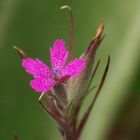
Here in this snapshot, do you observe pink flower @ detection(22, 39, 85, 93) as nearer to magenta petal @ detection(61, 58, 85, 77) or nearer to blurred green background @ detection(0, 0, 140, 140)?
magenta petal @ detection(61, 58, 85, 77)

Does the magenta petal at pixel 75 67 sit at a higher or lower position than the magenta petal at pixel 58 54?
lower

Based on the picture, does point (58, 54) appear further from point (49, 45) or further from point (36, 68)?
point (49, 45)

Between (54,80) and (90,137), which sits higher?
(54,80)

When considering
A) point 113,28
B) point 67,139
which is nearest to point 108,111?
point 113,28

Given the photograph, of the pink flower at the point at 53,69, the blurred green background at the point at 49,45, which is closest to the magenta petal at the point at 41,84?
the pink flower at the point at 53,69

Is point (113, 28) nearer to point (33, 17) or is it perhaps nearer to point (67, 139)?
point (33, 17)

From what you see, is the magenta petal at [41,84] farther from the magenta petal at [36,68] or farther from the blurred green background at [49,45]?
the blurred green background at [49,45]
